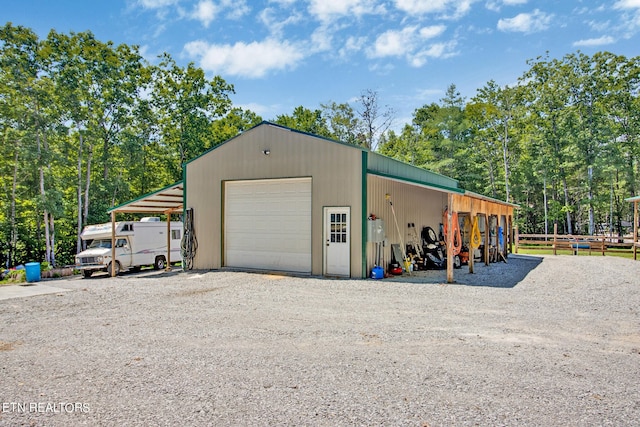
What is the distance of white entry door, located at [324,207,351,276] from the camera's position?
427 inches

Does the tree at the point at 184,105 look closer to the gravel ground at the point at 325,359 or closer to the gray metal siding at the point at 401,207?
the gray metal siding at the point at 401,207

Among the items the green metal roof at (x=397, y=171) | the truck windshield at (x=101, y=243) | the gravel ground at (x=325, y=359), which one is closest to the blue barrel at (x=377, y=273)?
the gravel ground at (x=325, y=359)

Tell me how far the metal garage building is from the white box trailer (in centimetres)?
361

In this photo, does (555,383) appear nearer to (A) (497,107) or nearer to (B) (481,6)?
(B) (481,6)

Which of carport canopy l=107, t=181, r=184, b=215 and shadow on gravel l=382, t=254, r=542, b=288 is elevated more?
carport canopy l=107, t=181, r=184, b=215

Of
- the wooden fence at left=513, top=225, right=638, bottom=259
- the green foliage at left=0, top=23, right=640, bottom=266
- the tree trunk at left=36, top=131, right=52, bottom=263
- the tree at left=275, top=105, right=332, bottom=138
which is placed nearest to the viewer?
the tree trunk at left=36, top=131, right=52, bottom=263

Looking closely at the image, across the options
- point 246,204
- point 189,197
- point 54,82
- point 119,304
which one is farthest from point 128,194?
point 119,304

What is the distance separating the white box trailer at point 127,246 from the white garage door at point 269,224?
489 centimetres

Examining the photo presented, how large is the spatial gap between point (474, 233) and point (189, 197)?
31.7 ft

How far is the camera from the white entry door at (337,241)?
10844mm

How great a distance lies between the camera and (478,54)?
58.7 ft

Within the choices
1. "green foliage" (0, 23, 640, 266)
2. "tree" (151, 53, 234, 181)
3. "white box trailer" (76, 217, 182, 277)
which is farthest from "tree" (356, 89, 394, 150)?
"white box trailer" (76, 217, 182, 277)

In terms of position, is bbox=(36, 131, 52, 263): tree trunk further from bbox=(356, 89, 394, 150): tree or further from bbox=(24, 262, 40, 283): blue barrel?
bbox=(356, 89, 394, 150): tree

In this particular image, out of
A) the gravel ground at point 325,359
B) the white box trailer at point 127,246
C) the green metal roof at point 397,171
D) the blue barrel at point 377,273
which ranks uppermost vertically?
the green metal roof at point 397,171
